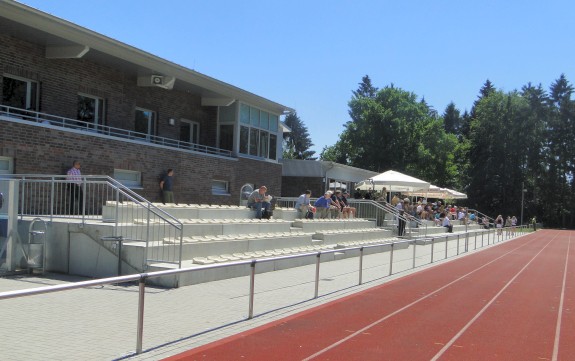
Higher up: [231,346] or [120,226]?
[120,226]

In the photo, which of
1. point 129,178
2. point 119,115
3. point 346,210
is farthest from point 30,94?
point 346,210

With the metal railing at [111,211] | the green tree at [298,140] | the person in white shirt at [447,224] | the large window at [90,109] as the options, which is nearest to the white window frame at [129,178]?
the large window at [90,109]

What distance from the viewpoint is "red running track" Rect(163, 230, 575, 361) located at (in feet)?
22.6

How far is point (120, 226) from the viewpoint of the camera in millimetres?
11883

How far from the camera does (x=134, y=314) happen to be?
6254mm

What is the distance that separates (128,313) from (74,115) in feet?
44.8

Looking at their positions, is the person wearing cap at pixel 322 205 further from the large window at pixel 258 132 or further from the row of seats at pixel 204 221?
the large window at pixel 258 132

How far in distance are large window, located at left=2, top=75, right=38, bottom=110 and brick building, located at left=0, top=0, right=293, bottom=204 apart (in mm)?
30

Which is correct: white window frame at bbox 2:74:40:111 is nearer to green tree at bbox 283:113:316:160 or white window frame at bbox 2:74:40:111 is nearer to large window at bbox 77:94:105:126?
large window at bbox 77:94:105:126

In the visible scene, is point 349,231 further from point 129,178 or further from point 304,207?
point 129,178

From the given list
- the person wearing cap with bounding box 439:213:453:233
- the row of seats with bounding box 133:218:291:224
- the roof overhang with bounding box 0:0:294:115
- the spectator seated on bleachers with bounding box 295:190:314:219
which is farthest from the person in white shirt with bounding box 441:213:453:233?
A: the row of seats with bounding box 133:218:291:224

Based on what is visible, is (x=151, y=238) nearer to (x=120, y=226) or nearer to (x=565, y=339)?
(x=120, y=226)

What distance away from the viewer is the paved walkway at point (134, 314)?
5051 millimetres

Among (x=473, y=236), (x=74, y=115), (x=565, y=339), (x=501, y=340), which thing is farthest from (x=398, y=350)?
(x=473, y=236)
